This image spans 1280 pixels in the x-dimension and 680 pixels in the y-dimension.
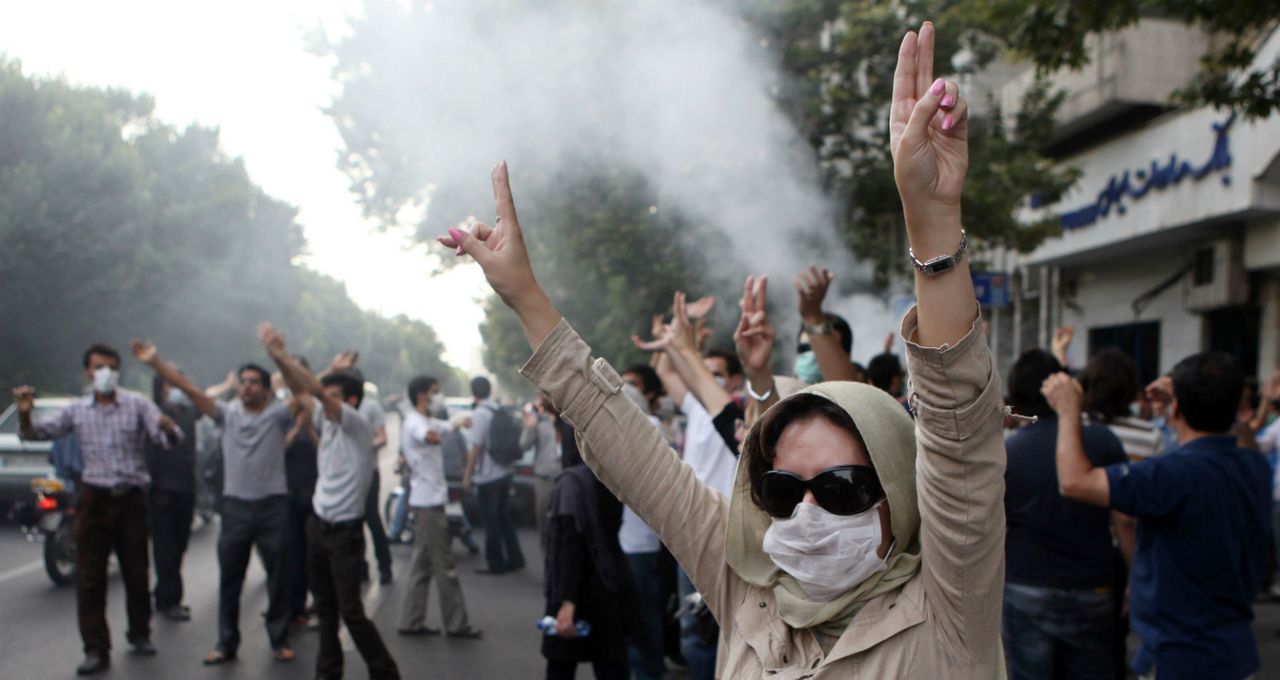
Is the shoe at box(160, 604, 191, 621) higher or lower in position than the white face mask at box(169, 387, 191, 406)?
lower

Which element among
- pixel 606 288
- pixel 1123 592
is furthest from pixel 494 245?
pixel 606 288

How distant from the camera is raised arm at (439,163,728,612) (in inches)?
62.7

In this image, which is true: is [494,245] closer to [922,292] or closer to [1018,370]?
[922,292]

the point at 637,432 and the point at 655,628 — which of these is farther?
the point at 655,628

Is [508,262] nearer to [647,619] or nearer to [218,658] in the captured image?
[647,619]

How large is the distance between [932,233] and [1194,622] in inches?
83.3

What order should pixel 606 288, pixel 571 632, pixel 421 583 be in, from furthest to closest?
pixel 606 288 < pixel 421 583 < pixel 571 632

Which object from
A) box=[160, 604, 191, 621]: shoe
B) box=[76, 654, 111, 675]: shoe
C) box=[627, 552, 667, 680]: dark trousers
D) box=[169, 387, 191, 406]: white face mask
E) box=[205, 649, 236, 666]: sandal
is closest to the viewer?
box=[627, 552, 667, 680]: dark trousers

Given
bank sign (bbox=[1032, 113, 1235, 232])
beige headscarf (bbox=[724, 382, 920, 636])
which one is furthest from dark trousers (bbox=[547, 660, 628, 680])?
bank sign (bbox=[1032, 113, 1235, 232])

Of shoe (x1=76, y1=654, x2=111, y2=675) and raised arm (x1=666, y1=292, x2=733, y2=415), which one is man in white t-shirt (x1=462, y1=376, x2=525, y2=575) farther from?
raised arm (x1=666, y1=292, x2=733, y2=415)

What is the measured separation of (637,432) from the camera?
1.64 metres

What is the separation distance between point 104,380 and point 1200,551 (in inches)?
214

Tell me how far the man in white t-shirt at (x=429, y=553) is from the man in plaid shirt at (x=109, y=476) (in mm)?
1494

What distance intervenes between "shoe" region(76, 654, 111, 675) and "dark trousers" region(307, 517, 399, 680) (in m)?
1.24
